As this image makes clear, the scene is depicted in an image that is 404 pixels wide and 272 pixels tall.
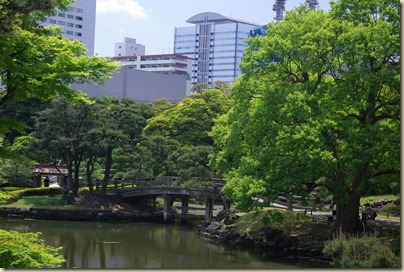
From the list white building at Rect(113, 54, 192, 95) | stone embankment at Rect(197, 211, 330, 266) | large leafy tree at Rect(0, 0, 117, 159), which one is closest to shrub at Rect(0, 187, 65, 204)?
stone embankment at Rect(197, 211, 330, 266)

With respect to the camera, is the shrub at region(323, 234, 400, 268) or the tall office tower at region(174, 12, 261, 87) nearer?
the shrub at region(323, 234, 400, 268)

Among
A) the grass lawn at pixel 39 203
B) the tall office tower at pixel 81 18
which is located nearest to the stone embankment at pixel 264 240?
the grass lawn at pixel 39 203

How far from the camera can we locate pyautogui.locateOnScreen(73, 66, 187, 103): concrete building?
45.8m

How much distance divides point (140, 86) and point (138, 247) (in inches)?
1196

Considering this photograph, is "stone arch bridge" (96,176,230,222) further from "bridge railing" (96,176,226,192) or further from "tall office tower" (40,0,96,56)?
"tall office tower" (40,0,96,56)

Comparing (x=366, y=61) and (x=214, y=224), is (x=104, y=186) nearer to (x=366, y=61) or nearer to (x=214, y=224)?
(x=214, y=224)

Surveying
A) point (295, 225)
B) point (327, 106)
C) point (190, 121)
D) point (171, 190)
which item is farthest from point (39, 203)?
point (327, 106)

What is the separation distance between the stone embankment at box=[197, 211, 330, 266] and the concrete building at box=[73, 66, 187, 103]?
786 inches

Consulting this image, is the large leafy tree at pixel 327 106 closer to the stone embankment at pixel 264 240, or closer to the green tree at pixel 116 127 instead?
the stone embankment at pixel 264 240

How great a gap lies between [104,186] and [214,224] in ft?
27.3

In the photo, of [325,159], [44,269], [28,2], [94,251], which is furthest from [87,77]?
[94,251]

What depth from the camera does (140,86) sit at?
162ft

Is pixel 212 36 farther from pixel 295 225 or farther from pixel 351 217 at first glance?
pixel 351 217

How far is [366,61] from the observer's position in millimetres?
16484
